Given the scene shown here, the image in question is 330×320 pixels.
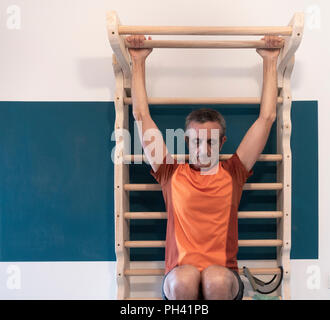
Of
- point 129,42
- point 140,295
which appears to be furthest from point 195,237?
point 129,42

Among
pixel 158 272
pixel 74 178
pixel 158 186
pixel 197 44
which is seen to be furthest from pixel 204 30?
pixel 158 272

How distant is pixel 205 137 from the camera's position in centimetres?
127

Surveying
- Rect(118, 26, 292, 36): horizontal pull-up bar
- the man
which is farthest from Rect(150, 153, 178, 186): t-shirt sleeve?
Rect(118, 26, 292, 36): horizontal pull-up bar

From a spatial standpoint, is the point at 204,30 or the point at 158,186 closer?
the point at 204,30

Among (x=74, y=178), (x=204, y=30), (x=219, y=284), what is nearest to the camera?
(x=219, y=284)

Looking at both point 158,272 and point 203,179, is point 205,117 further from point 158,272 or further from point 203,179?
point 158,272

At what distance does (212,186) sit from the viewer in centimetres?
129

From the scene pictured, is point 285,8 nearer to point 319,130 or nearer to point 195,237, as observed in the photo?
point 319,130

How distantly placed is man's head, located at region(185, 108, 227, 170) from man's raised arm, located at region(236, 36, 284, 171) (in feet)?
0.33

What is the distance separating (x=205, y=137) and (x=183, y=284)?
0.48 m

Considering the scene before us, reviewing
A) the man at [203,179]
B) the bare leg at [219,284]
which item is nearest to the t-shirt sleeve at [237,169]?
the man at [203,179]

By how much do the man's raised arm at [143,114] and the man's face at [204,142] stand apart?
106 mm

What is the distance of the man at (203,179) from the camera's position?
125cm

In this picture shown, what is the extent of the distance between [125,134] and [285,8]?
33.2 inches
